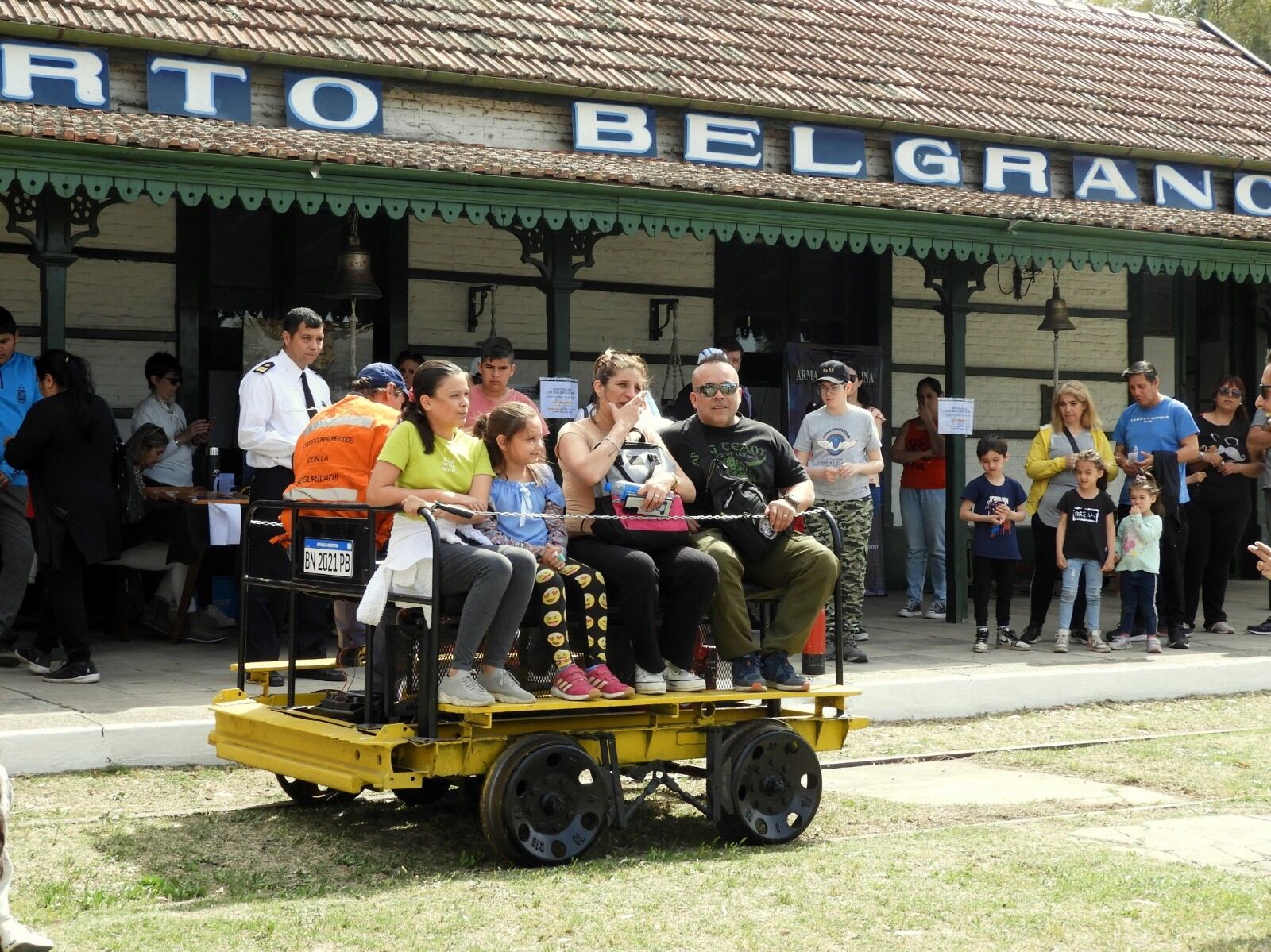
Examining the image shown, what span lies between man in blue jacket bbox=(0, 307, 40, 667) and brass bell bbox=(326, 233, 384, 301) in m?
2.93

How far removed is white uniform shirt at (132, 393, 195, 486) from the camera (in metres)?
11.5

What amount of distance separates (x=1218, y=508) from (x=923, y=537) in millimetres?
2302

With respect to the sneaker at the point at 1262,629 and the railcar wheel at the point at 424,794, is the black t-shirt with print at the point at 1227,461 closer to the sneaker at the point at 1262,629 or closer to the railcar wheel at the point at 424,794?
the sneaker at the point at 1262,629

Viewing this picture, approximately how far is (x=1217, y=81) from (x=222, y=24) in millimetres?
11829

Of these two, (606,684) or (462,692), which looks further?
(606,684)

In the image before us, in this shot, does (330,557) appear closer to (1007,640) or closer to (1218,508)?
(1007,640)

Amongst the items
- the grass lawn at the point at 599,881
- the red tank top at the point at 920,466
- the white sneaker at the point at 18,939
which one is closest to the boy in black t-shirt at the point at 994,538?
the red tank top at the point at 920,466

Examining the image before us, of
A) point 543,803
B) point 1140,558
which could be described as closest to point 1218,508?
point 1140,558

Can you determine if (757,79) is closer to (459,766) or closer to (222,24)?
(222,24)

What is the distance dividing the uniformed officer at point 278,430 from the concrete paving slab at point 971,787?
2.80m

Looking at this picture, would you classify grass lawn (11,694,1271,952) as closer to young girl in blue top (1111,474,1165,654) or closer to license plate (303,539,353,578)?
license plate (303,539,353,578)

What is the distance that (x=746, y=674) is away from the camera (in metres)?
6.80

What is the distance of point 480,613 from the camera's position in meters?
6.10

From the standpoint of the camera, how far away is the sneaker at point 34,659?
9.36 meters
